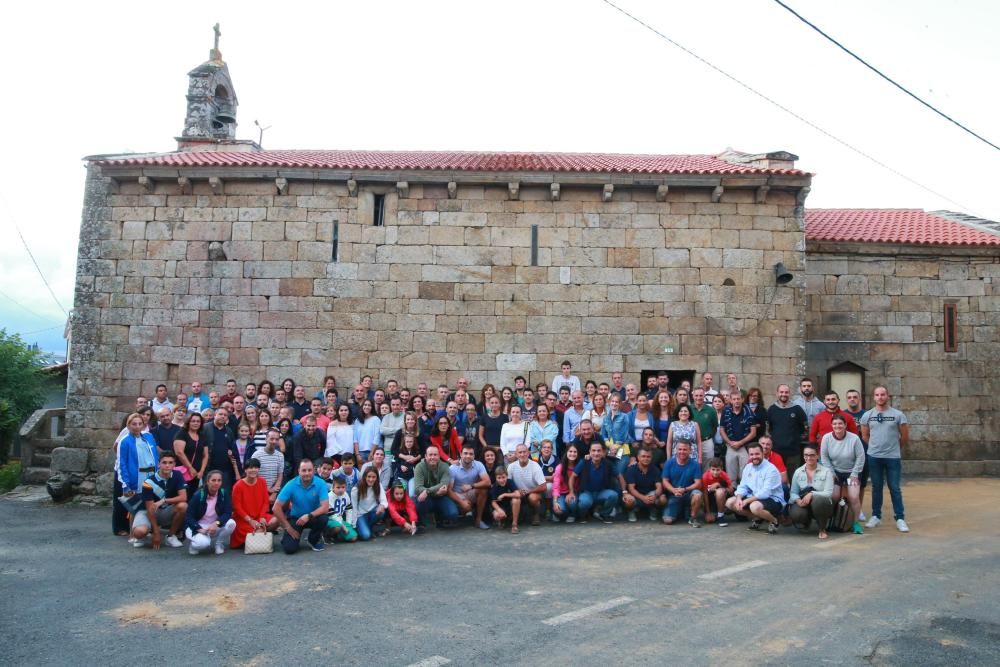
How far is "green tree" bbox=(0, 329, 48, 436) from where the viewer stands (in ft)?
56.2

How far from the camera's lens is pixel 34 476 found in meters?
12.2

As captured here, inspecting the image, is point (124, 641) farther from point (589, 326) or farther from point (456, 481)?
point (589, 326)

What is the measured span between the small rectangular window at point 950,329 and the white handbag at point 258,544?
1220cm

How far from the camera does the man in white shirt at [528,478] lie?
28.6 feet

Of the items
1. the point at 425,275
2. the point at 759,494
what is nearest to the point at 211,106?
the point at 425,275

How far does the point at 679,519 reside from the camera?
29.5 ft

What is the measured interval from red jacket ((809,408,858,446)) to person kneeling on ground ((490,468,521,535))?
3.64 meters

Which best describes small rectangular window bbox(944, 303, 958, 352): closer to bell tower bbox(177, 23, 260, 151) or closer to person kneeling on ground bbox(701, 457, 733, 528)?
person kneeling on ground bbox(701, 457, 733, 528)

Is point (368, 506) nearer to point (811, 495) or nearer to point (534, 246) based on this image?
point (811, 495)

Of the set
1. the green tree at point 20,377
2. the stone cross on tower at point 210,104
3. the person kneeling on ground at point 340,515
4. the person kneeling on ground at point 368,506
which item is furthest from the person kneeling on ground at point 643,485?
the green tree at point 20,377

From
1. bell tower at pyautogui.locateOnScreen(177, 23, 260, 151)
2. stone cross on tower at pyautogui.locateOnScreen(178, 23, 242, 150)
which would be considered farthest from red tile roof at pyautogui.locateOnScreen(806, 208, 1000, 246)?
stone cross on tower at pyautogui.locateOnScreen(178, 23, 242, 150)

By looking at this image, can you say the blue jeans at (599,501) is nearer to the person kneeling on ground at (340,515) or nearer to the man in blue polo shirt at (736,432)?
the man in blue polo shirt at (736,432)

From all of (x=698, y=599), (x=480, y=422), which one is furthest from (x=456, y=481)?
(x=698, y=599)

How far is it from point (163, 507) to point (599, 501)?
16.3 ft
